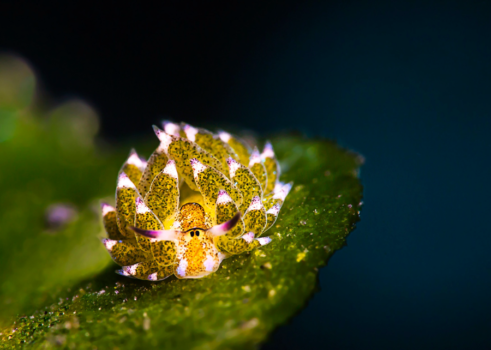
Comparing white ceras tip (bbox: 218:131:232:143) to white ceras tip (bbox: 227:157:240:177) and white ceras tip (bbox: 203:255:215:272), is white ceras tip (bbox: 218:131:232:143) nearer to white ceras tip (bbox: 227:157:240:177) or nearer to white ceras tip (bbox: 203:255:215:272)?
white ceras tip (bbox: 227:157:240:177)

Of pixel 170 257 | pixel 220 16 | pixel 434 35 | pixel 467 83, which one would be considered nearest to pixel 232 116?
pixel 220 16

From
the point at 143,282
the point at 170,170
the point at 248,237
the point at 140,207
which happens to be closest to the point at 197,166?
the point at 170,170

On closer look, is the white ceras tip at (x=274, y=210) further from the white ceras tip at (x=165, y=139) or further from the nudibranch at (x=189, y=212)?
the white ceras tip at (x=165, y=139)

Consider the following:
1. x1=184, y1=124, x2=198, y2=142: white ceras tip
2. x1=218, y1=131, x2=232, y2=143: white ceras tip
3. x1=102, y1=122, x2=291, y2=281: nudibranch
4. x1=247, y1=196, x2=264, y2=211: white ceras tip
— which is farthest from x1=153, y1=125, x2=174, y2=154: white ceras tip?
x1=247, y1=196, x2=264, y2=211: white ceras tip

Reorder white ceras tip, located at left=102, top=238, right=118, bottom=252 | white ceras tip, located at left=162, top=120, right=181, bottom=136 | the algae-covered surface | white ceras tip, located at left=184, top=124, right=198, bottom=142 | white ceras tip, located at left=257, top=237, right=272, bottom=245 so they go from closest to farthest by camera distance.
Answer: the algae-covered surface
white ceras tip, located at left=257, top=237, right=272, bottom=245
white ceras tip, located at left=102, top=238, right=118, bottom=252
white ceras tip, located at left=184, top=124, right=198, bottom=142
white ceras tip, located at left=162, top=120, right=181, bottom=136

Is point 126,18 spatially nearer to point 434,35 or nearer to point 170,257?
point 434,35

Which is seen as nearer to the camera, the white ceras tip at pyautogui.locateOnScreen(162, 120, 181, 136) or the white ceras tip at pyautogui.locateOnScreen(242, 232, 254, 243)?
the white ceras tip at pyautogui.locateOnScreen(242, 232, 254, 243)
